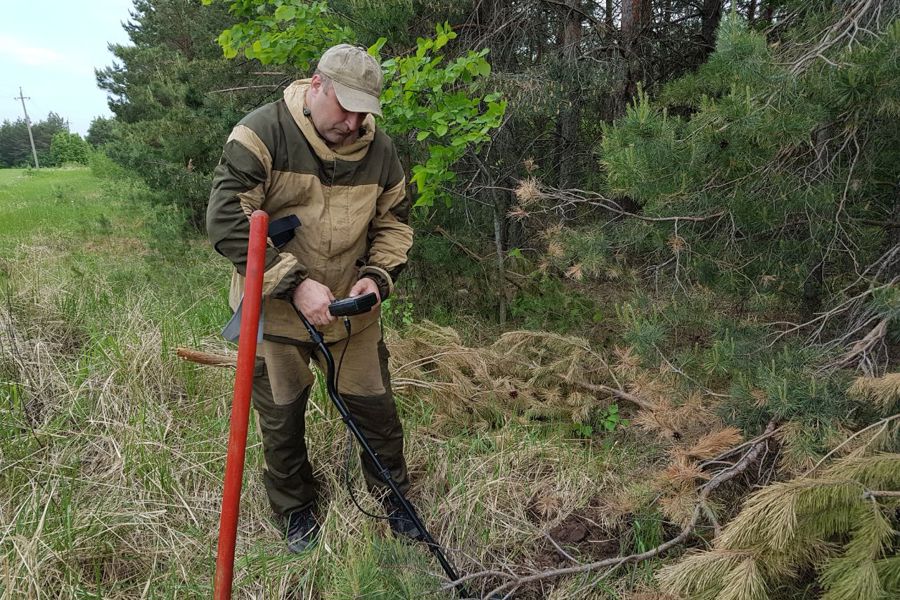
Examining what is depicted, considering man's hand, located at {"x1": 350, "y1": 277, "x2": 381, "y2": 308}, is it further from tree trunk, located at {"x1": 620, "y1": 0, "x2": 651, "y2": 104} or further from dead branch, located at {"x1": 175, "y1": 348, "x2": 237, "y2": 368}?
tree trunk, located at {"x1": 620, "y1": 0, "x2": 651, "y2": 104}

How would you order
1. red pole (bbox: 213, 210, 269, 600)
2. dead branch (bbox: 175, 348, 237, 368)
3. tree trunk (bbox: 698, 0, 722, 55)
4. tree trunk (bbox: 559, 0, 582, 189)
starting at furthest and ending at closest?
tree trunk (bbox: 698, 0, 722, 55) → tree trunk (bbox: 559, 0, 582, 189) → dead branch (bbox: 175, 348, 237, 368) → red pole (bbox: 213, 210, 269, 600)

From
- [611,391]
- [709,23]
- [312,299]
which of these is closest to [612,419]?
[611,391]

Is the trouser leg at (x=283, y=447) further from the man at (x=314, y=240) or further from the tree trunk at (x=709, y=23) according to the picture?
the tree trunk at (x=709, y=23)

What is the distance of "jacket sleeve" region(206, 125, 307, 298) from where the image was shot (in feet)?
6.70

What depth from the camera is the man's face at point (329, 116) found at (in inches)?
82.0

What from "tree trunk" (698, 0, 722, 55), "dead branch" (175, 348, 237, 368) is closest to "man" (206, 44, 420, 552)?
"dead branch" (175, 348, 237, 368)

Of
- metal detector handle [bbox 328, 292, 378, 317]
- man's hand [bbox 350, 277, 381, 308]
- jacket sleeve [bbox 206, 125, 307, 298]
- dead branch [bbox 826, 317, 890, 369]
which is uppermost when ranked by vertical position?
jacket sleeve [bbox 206, 125, 307, 298]

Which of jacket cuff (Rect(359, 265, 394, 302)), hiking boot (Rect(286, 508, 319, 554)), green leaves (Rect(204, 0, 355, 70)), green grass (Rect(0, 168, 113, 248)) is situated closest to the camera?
jacket cuff (Rect(359, 265, 394, 302))

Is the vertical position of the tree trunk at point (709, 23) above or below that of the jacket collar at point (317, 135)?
above

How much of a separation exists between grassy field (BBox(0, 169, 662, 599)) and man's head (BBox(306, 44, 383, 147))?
160 cm

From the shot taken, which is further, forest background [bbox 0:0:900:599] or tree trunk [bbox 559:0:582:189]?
tree trunk [bbox 559:0:582:189]

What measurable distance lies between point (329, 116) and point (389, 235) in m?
0.59

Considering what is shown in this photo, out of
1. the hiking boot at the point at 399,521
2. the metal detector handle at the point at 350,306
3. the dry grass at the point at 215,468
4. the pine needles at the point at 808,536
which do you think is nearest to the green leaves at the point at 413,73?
the dry grass at the point at 215,468

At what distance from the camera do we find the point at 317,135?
2174 mm
